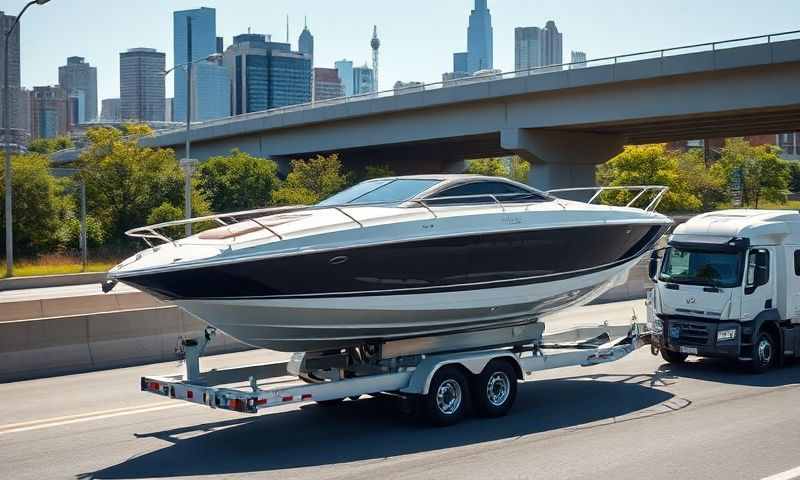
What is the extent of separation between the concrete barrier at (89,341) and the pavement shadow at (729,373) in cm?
735

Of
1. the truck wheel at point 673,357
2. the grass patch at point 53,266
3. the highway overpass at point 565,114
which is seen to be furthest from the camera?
the grass patch at point 53,266

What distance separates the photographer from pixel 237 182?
52250 millimetres

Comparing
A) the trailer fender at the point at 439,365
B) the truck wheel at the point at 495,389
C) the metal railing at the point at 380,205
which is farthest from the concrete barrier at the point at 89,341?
the truck wheel at the point at 495,389

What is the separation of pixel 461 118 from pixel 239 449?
35.0 meters

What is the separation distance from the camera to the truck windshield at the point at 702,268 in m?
14.7

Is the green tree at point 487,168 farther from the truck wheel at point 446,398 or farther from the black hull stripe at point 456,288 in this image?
the truck wheel at point 446,398

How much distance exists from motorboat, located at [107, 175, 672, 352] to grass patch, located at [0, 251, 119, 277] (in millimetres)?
29045

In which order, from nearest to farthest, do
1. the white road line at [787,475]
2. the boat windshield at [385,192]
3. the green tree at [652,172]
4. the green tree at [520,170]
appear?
the white road line at [787,475]
the boat windshield at [385,192]
the green tree at [652,172]
the green tree at [520,170]

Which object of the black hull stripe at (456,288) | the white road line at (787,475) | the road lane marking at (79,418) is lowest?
the white road line at (787,475)

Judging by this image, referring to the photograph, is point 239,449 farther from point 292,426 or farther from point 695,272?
point 695,272

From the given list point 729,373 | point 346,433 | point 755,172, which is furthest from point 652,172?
point 346,433

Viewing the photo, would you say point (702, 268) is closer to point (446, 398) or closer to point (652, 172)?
point (446, 398)

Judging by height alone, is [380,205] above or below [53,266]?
above

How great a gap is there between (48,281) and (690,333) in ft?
89.4
